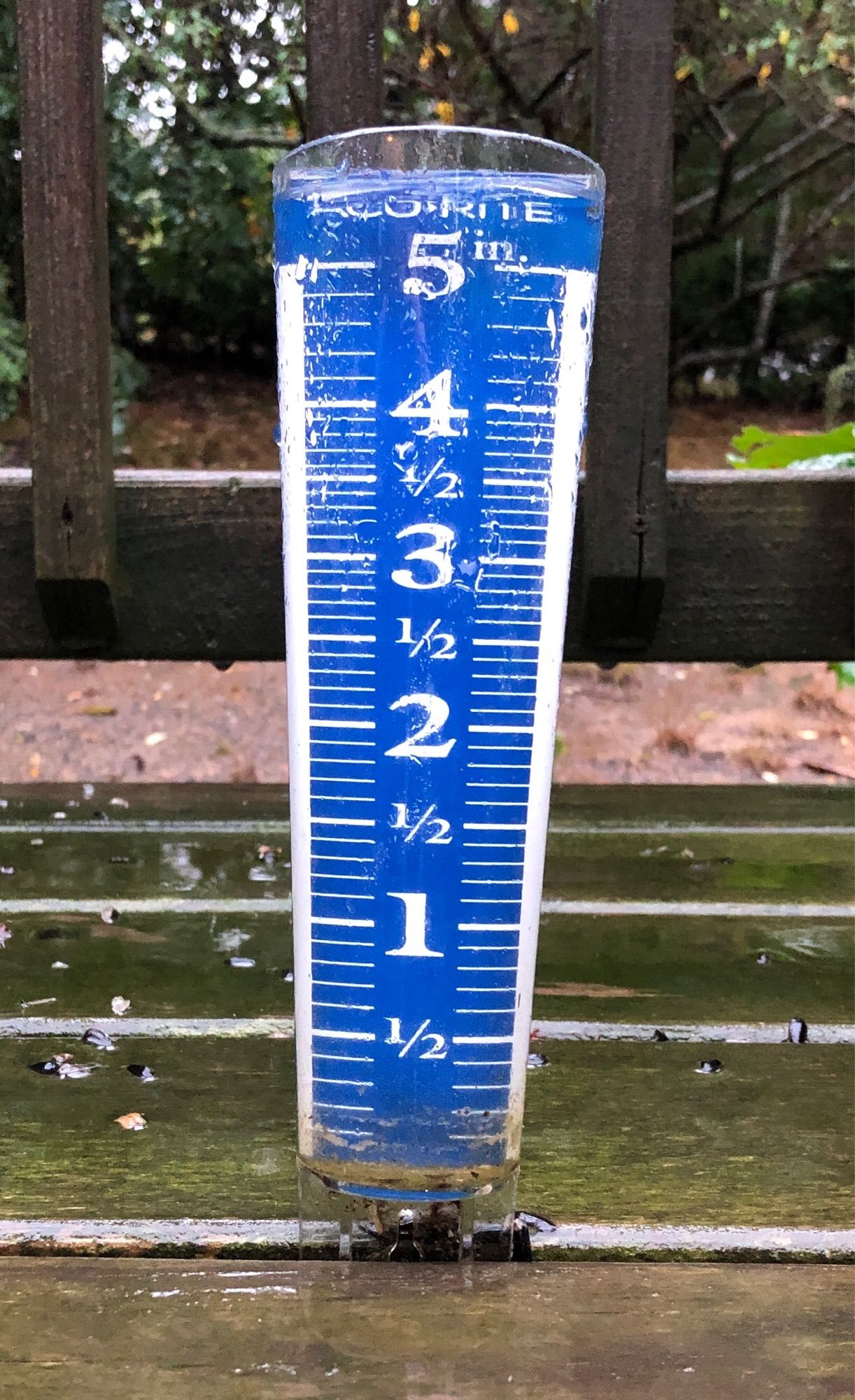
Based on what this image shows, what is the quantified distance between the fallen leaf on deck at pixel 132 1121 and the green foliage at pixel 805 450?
35.3 inches

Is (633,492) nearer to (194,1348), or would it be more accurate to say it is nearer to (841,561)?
(841,561)

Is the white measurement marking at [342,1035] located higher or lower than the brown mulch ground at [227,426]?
higher

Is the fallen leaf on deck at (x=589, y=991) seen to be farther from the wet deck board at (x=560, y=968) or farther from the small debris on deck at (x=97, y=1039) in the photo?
the small debris on deck at (x=97, y=1039)

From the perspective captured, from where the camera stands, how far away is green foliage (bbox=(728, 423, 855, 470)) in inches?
44.7

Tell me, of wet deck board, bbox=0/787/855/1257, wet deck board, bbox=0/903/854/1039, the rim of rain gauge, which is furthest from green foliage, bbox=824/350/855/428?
the rim of rain gauge

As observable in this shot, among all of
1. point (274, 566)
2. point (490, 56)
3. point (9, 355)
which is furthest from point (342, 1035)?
point (490, 56)

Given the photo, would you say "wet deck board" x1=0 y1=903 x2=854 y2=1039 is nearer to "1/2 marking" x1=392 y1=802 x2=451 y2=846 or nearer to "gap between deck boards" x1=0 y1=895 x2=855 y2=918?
"gap between deck boards" x1=0 y1=895 x2=855 y2=918

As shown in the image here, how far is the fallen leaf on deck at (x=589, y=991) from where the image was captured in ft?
2.32

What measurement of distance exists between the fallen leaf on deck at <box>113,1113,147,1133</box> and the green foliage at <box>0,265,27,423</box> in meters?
2.96

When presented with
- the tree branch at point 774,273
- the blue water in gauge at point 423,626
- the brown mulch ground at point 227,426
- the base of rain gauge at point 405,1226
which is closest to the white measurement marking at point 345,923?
the blue water in gauge at point 423,626

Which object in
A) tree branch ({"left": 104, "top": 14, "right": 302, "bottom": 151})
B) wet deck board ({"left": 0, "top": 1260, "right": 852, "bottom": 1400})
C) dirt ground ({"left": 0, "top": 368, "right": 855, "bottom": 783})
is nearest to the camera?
wet deck board ({"left": 0, "top": 1260, "right": 852, "bottom": 1400})

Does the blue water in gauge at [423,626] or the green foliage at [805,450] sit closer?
the blue water in gauge at [423,626]

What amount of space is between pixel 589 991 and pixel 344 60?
615mm

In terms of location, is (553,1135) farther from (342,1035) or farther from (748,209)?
(748,209)
